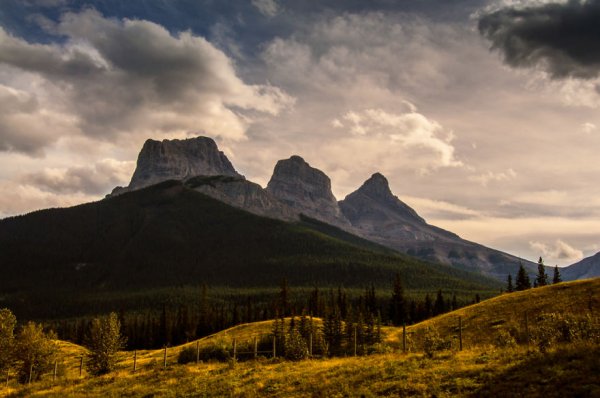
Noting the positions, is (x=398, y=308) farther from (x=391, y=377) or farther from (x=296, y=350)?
(x=391, y=377)

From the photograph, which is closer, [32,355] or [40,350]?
[32,355]

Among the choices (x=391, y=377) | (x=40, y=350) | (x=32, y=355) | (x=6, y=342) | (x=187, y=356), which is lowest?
(x=32, y=355)

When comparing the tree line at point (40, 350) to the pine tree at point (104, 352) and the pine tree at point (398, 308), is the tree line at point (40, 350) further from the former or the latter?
the pine tree at point (398, 308)

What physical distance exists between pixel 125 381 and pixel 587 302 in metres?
54.6

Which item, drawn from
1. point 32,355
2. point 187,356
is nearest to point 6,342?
point 32,355

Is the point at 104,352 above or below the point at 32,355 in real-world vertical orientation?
above

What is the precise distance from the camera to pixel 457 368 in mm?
26422

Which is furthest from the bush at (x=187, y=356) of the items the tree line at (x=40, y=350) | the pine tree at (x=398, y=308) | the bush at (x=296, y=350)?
the pine tree at (x=398, y=308)

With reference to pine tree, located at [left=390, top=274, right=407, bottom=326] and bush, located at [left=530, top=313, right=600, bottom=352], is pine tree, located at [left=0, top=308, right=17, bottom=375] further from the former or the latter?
pine tree, located at [left=390, top=274, right=407, bottom=326]

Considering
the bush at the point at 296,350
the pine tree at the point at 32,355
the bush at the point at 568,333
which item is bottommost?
the pine tree at the point at 32,355

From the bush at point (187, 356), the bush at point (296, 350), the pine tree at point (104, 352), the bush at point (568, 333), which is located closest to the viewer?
the bush at point (568, 333)

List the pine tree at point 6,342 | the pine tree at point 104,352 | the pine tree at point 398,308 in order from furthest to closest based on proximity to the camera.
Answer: the pine tree at point 398,308, the pine tree at point 6,342, the pine tree at point 104,352

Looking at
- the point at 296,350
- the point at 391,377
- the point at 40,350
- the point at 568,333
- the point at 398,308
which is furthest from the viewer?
the point at 398,308

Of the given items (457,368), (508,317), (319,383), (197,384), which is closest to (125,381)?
(197,384)
